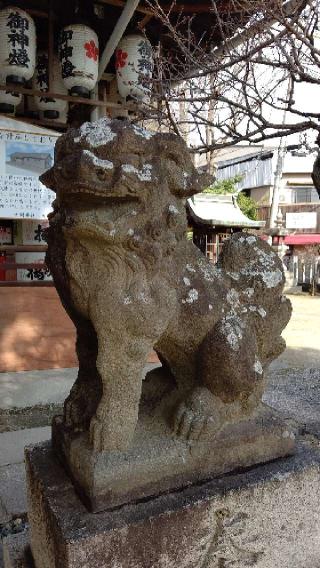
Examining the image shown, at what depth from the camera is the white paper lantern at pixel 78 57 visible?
3.85 m

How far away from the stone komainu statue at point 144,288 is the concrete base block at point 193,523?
172 mm

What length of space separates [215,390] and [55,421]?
1.79 feet

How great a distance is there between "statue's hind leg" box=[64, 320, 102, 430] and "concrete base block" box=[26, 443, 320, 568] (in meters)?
0.17

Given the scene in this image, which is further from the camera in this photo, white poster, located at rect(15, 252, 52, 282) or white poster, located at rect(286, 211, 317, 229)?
white poster, located at rect(286, 211, 317, 229)

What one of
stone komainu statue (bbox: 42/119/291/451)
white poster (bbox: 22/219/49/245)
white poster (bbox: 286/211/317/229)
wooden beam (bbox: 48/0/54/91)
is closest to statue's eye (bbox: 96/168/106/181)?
stone komainu statue (bbox: 42/119/291/451)

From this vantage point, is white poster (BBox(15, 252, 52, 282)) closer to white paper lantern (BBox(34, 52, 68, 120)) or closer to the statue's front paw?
white paper lantern (BBox(34, 52, 68, 120))

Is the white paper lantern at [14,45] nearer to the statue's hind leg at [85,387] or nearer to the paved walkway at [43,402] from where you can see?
the paved walkway at [43,402]

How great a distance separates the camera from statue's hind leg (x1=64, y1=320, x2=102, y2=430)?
1.30m

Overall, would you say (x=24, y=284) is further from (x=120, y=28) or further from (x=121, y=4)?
(x=121, y=4)

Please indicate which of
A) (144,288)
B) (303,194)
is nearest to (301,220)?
(303,194)

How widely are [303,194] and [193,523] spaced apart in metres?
21.9

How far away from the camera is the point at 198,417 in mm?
1272

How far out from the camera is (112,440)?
3.84 feet

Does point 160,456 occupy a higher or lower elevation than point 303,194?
lower
